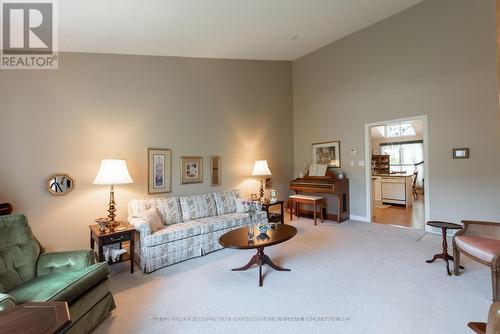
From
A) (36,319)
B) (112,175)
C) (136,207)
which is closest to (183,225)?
(136,207)

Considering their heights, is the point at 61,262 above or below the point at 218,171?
below

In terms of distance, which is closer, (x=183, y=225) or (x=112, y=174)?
(x=112, y=174)

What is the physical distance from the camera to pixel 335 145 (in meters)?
5.53

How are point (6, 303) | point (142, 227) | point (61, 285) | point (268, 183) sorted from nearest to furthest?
point (6, 303) < point (61, 285) < point (142, 227) < point (268, 183)

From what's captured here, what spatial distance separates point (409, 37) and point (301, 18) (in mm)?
2089

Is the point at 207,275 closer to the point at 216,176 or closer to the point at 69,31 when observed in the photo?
the point at 216,176

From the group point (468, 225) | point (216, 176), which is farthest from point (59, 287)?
point (468, 225)

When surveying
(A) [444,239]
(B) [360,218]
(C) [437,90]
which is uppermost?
(C) [437,90]

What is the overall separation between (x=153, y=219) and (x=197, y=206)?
2.76ft

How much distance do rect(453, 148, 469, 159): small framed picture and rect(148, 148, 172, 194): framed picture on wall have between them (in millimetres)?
4746

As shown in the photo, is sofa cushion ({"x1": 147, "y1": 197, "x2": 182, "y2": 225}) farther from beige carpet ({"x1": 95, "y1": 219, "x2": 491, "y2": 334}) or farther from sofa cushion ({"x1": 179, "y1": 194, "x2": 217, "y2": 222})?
beige carpet ({"x1": 95, "y1": 219, "x2": 491, "y2": 334})

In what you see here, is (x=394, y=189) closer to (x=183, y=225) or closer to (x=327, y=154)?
(x=327, y=154)

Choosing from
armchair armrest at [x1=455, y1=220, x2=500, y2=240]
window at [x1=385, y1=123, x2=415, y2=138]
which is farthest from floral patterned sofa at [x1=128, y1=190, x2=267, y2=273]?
window at [x1=385, y1=123, x2=415, y2=138]

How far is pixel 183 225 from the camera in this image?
11.3ft
